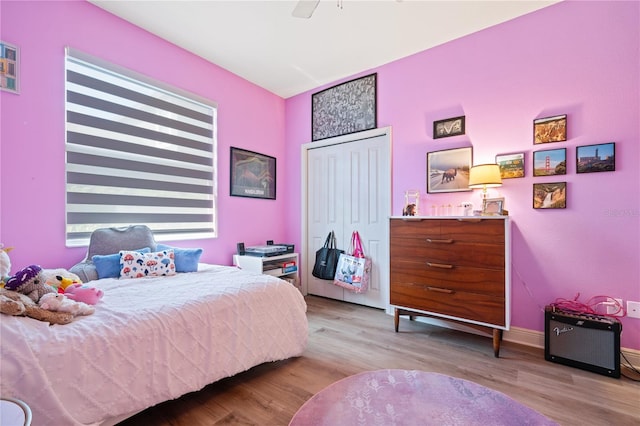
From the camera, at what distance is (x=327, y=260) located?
3.39 m

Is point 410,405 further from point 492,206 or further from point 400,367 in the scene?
point 492,206

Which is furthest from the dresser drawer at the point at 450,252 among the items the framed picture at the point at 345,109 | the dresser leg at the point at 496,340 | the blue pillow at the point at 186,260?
the blue pillow at the point at 186,260

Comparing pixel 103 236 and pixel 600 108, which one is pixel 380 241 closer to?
pixel 600 108

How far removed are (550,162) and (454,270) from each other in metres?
1.15

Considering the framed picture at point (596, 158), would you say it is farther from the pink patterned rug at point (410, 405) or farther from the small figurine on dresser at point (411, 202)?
the pink patterned rug at point (410, 405)

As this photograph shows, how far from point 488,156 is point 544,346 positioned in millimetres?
1569

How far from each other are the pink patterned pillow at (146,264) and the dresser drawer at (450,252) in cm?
189

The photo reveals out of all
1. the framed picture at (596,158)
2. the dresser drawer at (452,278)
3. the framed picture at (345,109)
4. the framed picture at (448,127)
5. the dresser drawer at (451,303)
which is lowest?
the dresser drawer at (451,303)

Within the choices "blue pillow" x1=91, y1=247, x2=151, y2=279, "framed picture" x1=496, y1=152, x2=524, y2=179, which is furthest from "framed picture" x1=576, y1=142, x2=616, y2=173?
"blue pillow" x1=91, y1=247, x2=151, y2=279

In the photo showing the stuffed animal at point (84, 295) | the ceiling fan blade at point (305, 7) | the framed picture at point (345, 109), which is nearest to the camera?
the stuffed animal at point (84, 295)

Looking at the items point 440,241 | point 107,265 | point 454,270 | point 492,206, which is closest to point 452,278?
point 454,270

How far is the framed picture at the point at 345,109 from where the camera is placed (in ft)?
10.5

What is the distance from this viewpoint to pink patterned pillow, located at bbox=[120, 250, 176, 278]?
2060 millimetres

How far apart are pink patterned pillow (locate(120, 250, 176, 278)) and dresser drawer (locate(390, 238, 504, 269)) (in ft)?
6.21
